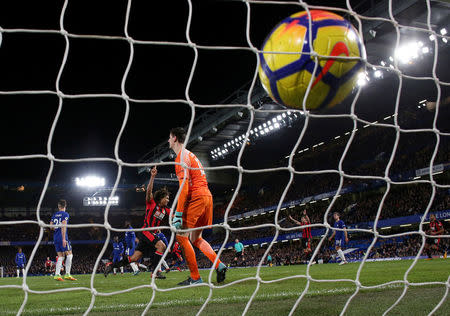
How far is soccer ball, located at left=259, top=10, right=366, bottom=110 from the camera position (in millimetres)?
2719

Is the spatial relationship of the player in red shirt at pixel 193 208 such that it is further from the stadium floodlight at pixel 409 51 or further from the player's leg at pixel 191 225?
the stadium floodlight at pixel 409 51

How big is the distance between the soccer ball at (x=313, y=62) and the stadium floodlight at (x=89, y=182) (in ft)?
124

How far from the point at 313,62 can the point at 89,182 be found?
38.7m

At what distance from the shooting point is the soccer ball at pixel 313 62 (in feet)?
8.92

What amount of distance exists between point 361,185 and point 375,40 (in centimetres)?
1127

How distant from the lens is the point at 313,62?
2.70 meters

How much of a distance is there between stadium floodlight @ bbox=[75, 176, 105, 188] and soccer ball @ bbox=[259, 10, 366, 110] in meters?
37.8

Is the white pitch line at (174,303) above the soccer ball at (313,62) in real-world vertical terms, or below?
below

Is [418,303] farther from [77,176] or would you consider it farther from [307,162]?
[77,176]

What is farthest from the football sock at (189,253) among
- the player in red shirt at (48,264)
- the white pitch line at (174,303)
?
the player in red shirt at (48,264)

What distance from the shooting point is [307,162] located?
1308 inches

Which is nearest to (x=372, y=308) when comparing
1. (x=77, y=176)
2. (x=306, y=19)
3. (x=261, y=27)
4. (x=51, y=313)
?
(x=306, y=19)

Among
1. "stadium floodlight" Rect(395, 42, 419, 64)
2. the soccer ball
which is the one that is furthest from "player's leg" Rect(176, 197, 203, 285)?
"stadium floodlight" Rect(395, 42, 419, 64)

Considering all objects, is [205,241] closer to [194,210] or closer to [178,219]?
[194,210]
